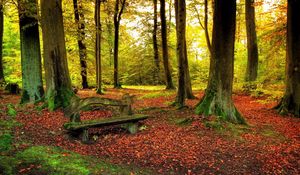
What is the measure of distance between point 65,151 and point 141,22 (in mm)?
22024

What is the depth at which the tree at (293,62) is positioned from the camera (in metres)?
10.1

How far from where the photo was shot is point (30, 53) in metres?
10.6

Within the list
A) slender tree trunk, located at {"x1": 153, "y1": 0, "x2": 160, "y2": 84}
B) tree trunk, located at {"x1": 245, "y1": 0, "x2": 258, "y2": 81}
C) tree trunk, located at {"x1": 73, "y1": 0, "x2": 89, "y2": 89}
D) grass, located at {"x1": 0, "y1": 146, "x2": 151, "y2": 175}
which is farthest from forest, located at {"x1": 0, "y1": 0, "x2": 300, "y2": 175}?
slender tree trunk, located at {"x1": 153, "y1": 0, "x2": 160, "y2": 84}

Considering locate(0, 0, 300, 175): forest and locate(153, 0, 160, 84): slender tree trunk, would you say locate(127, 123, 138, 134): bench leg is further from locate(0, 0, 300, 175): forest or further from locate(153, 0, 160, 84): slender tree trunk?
locate(153, 0, 160, 84): slender tree trunk

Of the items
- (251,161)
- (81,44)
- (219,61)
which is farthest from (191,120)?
(81,44)

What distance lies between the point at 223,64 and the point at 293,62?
3.91 metres

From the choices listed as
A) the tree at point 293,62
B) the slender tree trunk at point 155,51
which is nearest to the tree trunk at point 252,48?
the tree at point 293,62

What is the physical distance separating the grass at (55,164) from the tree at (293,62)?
7814mm

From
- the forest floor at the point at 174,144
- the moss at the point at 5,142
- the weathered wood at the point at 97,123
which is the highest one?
the weathered wood at the point at 97,123

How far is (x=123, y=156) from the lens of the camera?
18.6ft

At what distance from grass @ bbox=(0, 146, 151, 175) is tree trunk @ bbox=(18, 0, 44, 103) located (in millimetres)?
5539

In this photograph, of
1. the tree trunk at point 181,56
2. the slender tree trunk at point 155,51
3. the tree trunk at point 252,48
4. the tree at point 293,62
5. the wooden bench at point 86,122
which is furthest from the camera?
the slender tree trunk at point 155,51

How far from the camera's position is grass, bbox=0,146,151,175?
4354 millimetres

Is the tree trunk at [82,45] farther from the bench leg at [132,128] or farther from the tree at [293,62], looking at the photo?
the tree at [293,62]
